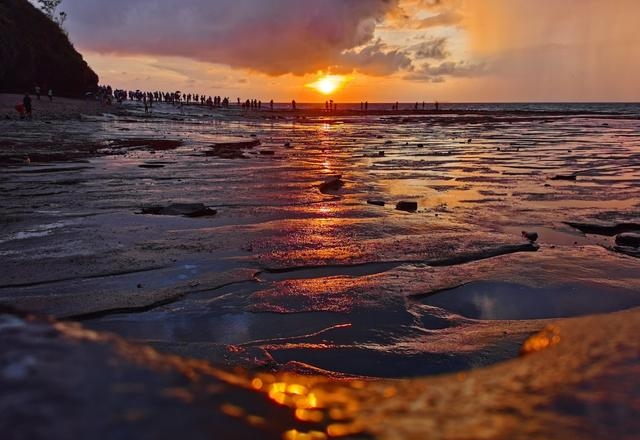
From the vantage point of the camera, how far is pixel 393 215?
7.36 meters

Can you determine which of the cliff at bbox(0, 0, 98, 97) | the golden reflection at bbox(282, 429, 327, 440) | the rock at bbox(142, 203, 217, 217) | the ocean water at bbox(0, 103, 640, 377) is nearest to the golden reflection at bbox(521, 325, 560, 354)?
the ocean water at bbox(0, 103, 640, 377)

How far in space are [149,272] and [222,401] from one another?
4.25m

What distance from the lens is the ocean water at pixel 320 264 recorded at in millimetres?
3443

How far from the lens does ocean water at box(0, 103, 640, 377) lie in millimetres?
3443

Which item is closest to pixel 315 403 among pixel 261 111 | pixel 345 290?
pixel 345 290

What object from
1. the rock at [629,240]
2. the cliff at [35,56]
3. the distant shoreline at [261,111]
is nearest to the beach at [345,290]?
the rock at [629,240]

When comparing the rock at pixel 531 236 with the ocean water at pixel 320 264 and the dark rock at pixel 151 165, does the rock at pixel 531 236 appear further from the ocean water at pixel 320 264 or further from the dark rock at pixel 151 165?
the dark rock at pixel 151 165

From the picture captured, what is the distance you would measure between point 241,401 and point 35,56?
6028cm

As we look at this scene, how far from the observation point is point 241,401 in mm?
787

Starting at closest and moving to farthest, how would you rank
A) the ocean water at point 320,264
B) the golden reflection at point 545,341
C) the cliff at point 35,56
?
1. the golden reflection at point 545,341
2. the ocean water at point 320,264
3. the cliff at point 35,56

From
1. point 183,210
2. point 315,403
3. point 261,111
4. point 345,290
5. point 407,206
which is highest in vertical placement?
point 261,111

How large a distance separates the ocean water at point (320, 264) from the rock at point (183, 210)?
0.20m

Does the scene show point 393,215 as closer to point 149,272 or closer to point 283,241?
point 283,241

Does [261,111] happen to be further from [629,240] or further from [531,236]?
[629,240]
